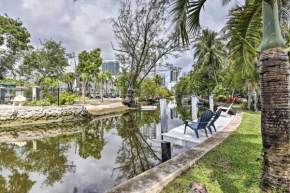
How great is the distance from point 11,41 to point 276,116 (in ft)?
77.4

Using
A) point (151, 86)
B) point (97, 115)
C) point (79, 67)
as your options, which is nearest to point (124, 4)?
point (79, 67)

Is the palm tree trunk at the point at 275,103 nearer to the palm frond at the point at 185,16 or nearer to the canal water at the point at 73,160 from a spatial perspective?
the palm frond at the point at 185,16

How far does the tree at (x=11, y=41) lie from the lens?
16.7 meters

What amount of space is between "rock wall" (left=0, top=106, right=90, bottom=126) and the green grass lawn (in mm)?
10242

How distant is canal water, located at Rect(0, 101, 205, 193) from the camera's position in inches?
140

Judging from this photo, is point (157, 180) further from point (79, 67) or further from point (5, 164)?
point (79, 67)

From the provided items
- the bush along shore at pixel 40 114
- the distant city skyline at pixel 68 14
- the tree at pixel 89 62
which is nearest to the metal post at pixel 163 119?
the distant city skyline at pixel 68 14

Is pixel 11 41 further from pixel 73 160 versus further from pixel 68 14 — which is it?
pixel 73 160

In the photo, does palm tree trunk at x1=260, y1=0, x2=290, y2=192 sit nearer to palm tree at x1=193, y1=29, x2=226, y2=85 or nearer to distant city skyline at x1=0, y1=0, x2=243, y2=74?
distant city skyline at x1=0, y1=0, x2=243, y2=74

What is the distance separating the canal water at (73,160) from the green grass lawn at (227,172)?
5.51 ft

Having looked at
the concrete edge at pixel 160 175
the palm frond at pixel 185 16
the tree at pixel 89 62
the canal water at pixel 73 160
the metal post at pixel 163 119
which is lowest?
the canal water at pixel 73 160

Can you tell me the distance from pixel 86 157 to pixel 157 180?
3.45 metres

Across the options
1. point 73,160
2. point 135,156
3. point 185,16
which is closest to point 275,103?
point 185,16

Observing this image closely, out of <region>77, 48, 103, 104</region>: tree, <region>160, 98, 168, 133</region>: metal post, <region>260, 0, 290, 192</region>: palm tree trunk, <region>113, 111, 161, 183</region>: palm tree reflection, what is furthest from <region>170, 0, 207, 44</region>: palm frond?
<region>77, 48, 103, 104</region>: tree
